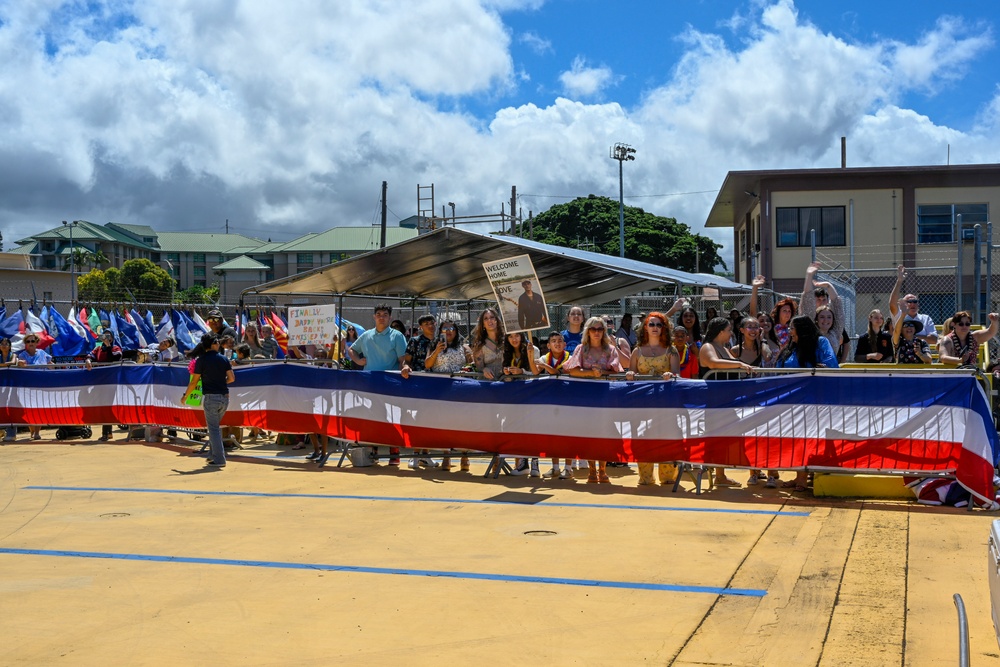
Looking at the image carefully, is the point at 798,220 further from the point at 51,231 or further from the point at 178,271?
the point at 178,271

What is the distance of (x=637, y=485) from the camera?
11.2 m

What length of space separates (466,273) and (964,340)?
7666 mm

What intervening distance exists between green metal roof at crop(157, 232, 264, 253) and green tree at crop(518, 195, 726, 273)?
92.5 metres

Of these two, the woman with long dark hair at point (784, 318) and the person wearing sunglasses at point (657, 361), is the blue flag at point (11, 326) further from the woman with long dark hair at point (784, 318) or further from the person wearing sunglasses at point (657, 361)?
the woman with long dark hair at point (784, 318)

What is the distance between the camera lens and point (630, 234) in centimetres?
7456

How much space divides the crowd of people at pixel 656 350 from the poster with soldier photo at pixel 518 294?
35 cm

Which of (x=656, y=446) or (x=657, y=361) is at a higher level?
(x=657, y=361)

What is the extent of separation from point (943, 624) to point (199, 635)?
4.48m

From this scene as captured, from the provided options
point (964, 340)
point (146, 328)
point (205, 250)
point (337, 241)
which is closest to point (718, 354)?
point (964, 340)

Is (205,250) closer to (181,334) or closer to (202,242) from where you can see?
(202,242)

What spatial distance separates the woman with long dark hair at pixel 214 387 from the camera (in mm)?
13664

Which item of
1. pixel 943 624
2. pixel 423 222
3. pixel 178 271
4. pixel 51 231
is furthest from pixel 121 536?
pixel 178 271

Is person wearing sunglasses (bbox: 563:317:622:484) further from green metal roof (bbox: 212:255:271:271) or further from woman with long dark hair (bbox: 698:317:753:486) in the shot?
green metal roof (bbox: 212:255:271:271)

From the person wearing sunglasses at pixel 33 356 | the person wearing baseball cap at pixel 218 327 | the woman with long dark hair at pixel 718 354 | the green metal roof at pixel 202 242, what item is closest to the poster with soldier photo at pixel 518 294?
the woman with long dark hair at pixel 718 354
